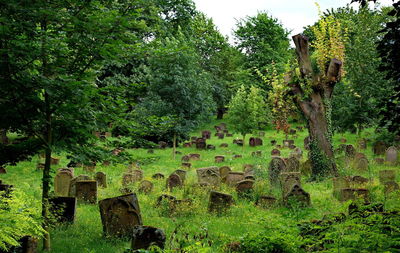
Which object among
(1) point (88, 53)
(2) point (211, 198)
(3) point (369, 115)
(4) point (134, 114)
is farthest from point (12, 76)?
(3) point (369, 115)

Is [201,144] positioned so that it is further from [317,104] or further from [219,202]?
[219,202]

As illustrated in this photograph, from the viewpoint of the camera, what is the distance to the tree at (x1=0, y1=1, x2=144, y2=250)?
6.14 metres

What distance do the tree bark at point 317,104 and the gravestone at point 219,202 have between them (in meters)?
6.31

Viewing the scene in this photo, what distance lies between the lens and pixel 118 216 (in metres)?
8.38

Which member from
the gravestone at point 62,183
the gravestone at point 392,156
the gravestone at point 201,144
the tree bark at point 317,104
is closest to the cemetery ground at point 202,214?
the gravestone at point 392,156

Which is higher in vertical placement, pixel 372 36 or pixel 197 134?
pixel 372 36

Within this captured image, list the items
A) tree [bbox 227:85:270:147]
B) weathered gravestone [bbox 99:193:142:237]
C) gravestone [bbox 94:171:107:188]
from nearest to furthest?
weathered gravestone [bbox 99:193:142:237] → gravestone [bbox 94:171:107:188] → tree [bbox 227:85:270:147]

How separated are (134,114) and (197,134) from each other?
105 ft

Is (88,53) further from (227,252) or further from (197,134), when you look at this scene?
(197,134)

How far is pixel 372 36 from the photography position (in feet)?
91.3

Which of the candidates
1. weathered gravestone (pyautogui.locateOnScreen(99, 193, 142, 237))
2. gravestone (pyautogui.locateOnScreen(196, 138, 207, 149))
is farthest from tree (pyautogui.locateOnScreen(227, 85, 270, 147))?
weathered gravestone (pyautogui.locateOnScreen(99, 193, 142, 237))

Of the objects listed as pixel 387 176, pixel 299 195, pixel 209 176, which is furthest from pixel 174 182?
pixel 387 176

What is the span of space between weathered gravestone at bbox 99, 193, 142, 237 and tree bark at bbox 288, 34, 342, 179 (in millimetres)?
9240

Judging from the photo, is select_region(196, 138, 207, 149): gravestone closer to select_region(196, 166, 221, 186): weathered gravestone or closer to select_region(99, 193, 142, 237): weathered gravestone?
select_region(196, 166, 221, 186): weathered gravestone
